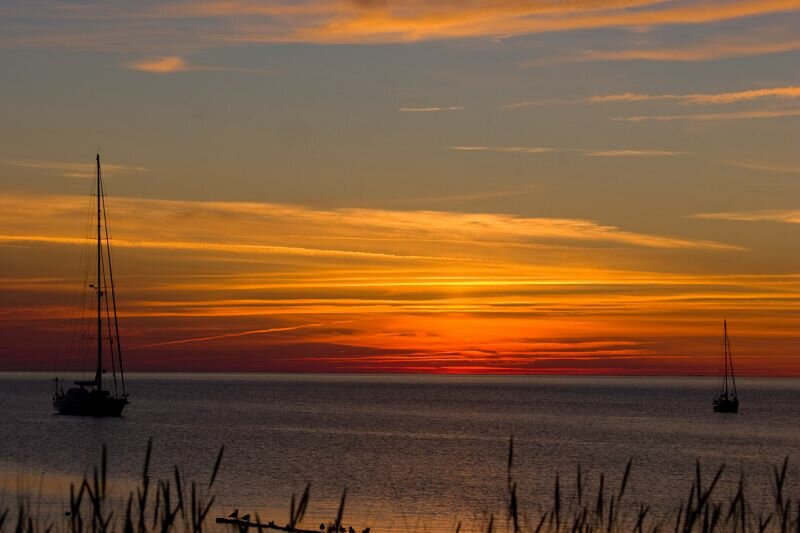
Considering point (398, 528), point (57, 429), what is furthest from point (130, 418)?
point (398, 528)

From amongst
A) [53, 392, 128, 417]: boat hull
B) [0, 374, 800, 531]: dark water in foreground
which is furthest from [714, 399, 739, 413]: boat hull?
[53, 392, 128, 417]: boat hull

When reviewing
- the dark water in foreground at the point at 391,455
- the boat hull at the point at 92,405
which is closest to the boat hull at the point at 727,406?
the dark water in foreground at the point at 391,455

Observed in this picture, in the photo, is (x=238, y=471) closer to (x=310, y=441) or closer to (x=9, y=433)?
(x=310, y=441)

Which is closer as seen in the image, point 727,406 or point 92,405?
point 92,405

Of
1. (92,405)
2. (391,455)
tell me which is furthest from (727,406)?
(92,405)

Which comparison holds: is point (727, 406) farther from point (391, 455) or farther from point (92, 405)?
point (92, 405)

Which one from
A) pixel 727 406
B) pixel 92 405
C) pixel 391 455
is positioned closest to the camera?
pixel 391 455

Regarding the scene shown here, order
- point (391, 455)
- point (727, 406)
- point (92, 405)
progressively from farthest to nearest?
1. point (727, 406)
2. point (92, 405)
3. point (391, 455)

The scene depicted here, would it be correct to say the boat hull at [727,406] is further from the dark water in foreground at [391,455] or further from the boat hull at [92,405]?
the boat hull at [92,405]

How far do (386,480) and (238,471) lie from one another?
405 inches

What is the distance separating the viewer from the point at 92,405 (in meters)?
110

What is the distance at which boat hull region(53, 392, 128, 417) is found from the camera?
357 feet

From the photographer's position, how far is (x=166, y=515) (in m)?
6.79

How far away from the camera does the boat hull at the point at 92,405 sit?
10869 centimetres
